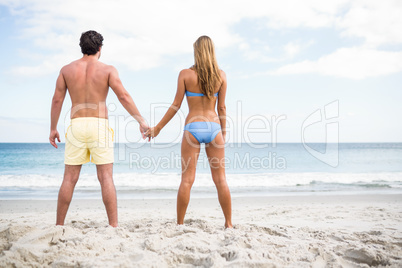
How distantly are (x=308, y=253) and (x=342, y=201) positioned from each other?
4964mm

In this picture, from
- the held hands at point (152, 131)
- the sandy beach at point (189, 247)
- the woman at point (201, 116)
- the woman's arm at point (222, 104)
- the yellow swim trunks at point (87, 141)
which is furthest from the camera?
the held hands at point (152, 131)

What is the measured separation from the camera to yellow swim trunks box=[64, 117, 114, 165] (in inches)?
126

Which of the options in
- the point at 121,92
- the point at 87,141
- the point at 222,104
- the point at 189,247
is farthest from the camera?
the point at 222,104

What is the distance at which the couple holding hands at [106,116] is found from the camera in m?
3.25

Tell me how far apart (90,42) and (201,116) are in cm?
147

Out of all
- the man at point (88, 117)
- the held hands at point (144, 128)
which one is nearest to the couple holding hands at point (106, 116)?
the man at point (88, 117)

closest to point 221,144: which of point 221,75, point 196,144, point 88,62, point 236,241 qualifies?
point 196,144

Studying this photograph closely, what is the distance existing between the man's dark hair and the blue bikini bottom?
135 centimetres

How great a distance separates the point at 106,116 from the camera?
3.34m

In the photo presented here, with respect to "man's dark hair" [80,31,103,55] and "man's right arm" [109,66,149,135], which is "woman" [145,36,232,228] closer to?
"man's right arm" [109,66,149,135]

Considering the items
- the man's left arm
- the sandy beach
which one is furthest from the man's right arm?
the sandy beach

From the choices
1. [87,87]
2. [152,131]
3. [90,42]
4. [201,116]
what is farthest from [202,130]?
[90,42]

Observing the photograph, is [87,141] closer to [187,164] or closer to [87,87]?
[87,87]

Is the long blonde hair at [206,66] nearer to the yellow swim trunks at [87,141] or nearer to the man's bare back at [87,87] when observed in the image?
the man's bare back at [87,87]
